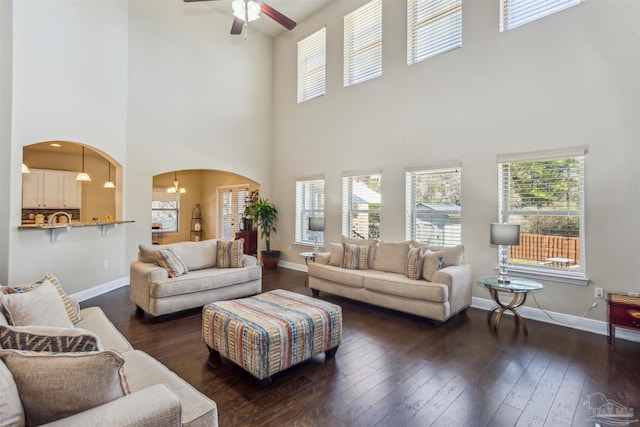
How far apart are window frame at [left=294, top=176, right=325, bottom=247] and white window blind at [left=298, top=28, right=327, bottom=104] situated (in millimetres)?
1923

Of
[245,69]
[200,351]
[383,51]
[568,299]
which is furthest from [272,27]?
[568,299]

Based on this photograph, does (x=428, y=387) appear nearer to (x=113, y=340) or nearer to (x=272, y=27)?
(x=113, y=340)

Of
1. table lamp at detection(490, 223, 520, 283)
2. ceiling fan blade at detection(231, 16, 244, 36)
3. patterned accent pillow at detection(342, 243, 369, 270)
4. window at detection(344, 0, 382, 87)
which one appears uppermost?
window at detection(344, 0, 382, 87)

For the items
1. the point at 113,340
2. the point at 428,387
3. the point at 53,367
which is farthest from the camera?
the point at 428,387

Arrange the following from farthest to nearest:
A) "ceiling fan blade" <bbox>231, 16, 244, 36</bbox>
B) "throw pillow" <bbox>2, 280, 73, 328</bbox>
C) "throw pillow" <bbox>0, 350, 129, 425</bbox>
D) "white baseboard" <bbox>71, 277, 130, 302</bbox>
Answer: "white baseboard" <bbox>71, 277, 130, 302</bbox> → "ceiling fan blade" <bbox>231, 16, 244, 36</bbox> → "throw pillow" <bbox>2, 280, 73, 328</bbox> → "throw pillow" <bbox>0, 350, 129, 425</bbox>

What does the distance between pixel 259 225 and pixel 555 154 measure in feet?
19.6

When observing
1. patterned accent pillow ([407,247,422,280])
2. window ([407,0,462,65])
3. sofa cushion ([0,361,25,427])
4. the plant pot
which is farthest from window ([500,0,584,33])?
the plant pot

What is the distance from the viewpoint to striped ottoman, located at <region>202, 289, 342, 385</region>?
2.47 meters

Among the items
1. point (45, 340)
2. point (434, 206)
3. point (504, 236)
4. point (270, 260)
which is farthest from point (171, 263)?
point (504, 236)

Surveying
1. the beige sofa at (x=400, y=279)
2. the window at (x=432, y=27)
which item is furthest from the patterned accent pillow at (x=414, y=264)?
the window at (x=432, y=27)

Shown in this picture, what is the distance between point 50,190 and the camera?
7.43 meters

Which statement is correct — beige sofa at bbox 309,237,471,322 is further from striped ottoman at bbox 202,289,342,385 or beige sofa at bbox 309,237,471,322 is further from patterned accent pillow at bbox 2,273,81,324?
patterned accent pillow at bbox 2,273,81,324

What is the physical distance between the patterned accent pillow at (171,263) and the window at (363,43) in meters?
4.61

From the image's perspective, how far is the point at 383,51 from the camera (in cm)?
577
